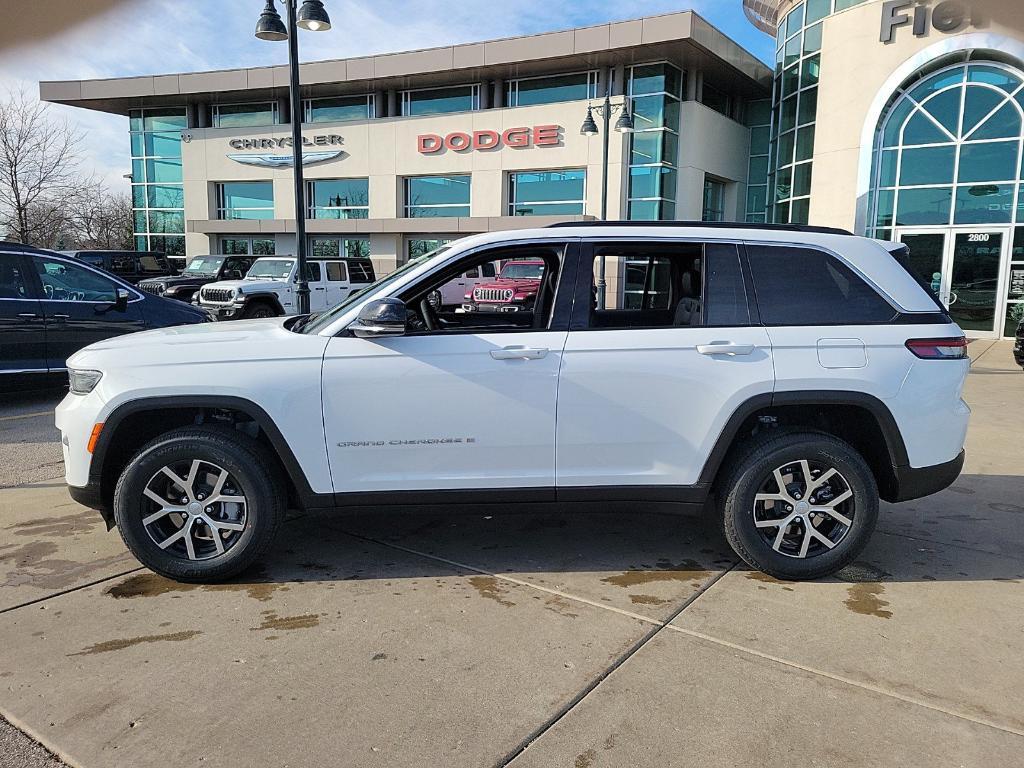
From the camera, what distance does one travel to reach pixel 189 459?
3.84m

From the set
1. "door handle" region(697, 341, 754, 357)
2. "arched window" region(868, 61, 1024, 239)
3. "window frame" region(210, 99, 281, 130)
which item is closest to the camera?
"door handle" region(697, 341, 754, 357)

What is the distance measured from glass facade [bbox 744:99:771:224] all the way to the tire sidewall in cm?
3013

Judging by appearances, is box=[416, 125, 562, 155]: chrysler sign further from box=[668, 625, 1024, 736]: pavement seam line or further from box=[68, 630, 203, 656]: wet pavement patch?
box=[68, 630, 203, 656]: wet pavement patch

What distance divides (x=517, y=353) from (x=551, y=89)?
93.6 feet

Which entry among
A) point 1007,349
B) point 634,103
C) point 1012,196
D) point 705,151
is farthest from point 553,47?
point 1007,349

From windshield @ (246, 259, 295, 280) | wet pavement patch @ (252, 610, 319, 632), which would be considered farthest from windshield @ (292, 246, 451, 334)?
windshield @ (246, 259, 295, 280)

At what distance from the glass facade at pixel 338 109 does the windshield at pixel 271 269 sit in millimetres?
16729

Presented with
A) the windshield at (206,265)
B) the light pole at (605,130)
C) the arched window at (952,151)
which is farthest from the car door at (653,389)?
the windshield at (206,265)

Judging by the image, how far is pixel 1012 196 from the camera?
19.2 metres

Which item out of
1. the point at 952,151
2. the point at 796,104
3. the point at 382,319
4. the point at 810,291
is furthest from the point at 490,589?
the point at 796,104

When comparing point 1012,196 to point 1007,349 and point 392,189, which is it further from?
point 392,189

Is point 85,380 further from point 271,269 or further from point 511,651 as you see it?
point 271,269

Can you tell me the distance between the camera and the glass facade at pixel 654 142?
27.5 meters

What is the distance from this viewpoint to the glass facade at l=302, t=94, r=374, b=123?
1323 inches
